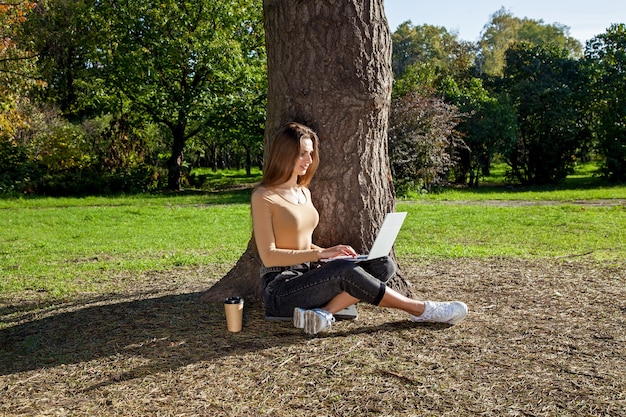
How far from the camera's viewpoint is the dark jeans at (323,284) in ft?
13.6

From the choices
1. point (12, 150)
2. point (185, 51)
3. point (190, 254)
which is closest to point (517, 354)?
point (190, 254)

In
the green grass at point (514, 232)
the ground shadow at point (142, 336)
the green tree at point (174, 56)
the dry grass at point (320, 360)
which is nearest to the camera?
the dry grass at point (320, 360)

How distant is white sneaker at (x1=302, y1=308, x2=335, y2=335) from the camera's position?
13.7 ft

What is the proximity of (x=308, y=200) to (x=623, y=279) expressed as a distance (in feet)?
11.8

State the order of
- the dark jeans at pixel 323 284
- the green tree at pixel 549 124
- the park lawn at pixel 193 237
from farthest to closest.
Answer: the green tree at pixel 549 124 < the park lawn at pixel 193 237 < the dark jeans at pixel 323 284

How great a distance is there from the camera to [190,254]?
8.58 metres

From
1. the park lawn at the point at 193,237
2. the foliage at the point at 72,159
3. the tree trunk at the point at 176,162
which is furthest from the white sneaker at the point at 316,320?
the tree trunk at the point at 176,162

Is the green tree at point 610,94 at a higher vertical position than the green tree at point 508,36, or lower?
lower

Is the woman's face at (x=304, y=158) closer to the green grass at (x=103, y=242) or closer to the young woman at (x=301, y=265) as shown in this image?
the young woman at (x=301, y=265)

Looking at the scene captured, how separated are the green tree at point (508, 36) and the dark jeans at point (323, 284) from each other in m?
62.7

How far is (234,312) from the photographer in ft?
14.3

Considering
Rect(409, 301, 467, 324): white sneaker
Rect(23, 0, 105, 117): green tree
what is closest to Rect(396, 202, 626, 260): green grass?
Rect(409, 301, 467, 324): white sneaker

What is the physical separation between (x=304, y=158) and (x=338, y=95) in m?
0.76

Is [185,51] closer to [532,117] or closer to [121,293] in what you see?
[532,117]
